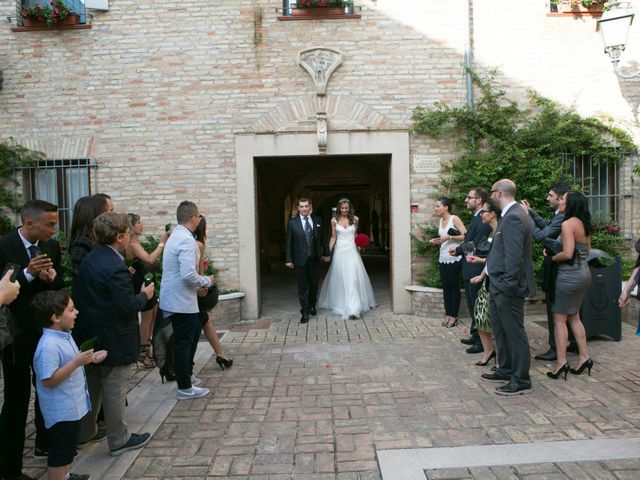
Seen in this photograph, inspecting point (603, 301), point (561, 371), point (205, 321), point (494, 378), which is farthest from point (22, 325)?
point (603, 301)

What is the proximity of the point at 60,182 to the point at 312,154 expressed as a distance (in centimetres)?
418

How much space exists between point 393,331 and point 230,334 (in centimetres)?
230

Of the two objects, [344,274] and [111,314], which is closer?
[111,314]

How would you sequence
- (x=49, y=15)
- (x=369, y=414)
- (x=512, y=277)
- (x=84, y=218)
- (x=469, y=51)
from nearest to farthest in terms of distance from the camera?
(x=84, y=218) → (x=369, y=414) → (x=512, y=277) → (x=49, y=15) → (x=469, y=51)

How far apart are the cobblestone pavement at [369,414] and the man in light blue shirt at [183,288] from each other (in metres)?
0.36

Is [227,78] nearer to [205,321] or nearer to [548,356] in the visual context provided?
[205,321]

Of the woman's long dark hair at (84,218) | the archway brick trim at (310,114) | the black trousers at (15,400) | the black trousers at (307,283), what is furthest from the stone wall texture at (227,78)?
the black trousers at (15,400)

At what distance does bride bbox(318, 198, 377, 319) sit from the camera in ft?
26.9

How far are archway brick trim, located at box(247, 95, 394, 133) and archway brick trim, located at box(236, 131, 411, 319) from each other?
0.42 feet

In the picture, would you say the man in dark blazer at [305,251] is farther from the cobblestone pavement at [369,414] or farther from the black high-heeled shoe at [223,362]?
the black high-heeled shoe at [223,362]

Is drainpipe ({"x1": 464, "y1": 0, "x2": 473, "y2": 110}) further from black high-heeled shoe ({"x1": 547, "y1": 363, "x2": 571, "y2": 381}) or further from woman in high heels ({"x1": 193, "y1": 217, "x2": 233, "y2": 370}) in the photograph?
woman in high heels ({"x1": 193, "y1": 217, "x2": 233, "y2": 370})

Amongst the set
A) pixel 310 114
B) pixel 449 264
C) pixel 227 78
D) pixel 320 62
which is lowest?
pixel 449 264

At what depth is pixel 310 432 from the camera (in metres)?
3.87

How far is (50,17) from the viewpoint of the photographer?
7910mm
